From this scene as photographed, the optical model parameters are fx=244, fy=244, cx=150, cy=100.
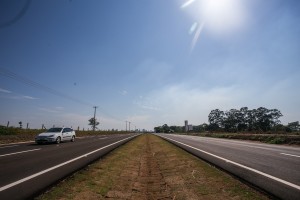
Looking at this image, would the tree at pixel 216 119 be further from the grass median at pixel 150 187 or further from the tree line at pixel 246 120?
the grass median at pixel 150 187

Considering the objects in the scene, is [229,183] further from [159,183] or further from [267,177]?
[159,183]

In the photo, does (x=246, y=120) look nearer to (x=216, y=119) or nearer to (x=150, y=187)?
(x=216, y=119)

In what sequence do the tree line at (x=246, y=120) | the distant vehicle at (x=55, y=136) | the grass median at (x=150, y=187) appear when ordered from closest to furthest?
1. the grass median at (x=150, y=187)
2. the distant vehicle at (x=55, y=136)
3. the tree line at (x=246, y=120)

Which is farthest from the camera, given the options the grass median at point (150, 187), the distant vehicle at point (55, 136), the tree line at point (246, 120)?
the tree line at point (246, 120)

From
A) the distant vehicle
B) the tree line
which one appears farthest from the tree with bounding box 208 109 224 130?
the distant vehicle

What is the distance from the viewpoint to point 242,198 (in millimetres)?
5234

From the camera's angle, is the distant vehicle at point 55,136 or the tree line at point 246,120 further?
the tree line at point 246,120

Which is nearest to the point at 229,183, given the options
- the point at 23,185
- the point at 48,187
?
the point at 48,187

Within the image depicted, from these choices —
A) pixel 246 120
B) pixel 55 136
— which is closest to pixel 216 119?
pixel 246 120

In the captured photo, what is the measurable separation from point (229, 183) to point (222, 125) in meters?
156

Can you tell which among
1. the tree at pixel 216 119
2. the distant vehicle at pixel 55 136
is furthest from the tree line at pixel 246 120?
the distant vehicle at pixel 55 136

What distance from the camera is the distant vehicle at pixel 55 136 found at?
2191 centimetres

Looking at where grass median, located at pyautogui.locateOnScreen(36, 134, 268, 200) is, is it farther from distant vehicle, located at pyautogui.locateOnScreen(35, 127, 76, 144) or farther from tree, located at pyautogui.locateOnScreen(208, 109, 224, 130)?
tree, located at pyautogui.locateOnScreen(208, 109, 224, 130)

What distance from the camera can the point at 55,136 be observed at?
2302 cm
